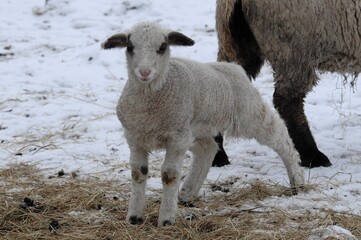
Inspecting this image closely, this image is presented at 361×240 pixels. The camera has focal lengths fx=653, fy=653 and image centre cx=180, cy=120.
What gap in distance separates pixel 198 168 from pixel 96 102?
3024mm

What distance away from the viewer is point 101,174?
17.4 ft

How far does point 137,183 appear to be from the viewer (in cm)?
421

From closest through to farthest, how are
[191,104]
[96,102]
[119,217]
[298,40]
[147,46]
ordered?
[147,46], [191,104], [119,217], [298,40], [96,102]

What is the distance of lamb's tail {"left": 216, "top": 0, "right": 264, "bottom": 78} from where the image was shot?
5.66m

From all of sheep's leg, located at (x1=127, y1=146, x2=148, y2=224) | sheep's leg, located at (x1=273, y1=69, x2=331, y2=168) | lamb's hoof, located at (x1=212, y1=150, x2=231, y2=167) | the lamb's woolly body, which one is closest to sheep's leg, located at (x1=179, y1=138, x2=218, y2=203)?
the lamb's woolly body

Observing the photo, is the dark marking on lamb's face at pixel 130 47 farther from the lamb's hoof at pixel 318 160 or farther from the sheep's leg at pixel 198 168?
the lamb's hoof at pixel 318 160

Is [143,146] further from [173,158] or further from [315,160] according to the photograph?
[315,160]

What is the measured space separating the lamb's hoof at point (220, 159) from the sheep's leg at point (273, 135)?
0.85 m

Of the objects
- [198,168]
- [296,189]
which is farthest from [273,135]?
[198,168]

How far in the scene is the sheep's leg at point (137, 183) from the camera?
4203 millimetres

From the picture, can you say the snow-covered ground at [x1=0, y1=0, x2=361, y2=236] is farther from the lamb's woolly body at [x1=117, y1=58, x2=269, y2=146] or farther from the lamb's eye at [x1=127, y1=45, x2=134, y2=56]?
the lamb's eye at [x1=127, y1=45, x2=134, y2=56]

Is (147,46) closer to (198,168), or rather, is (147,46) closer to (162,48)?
(162,48)

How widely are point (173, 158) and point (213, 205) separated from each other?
64 centimetres

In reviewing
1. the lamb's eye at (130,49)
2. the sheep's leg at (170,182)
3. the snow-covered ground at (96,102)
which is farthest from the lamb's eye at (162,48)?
the snow-covered ground at (96,102)
